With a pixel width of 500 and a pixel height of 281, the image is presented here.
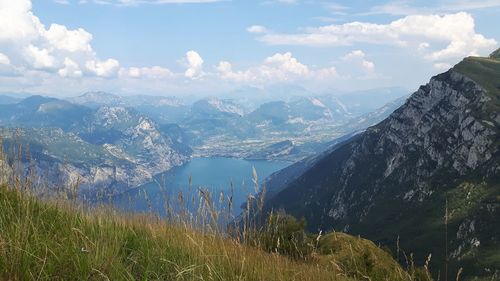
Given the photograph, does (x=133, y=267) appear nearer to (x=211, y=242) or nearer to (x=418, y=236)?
(x=211, y=242)

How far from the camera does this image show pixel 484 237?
147 metres

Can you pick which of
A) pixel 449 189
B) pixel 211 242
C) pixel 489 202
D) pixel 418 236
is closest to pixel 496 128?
pixel 449 189

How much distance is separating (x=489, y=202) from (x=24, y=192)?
18224 centimetres

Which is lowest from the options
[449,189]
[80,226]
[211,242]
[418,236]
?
[418,236]

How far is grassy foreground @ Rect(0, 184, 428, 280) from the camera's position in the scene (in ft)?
13.4

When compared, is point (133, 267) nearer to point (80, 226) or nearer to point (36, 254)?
point (36, 254)

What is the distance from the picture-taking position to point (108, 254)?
447cm

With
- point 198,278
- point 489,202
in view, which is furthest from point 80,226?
point 489,202

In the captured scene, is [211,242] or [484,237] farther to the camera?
[484,237]

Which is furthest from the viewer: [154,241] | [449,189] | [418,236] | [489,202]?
[449,189]

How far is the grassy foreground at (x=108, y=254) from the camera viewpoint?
13.4 ft

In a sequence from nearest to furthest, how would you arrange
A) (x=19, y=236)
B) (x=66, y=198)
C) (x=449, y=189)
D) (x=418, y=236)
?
(x=19, y=236) < (x=66, y=198) < (x=418, y=236) < (x=449, y=189)

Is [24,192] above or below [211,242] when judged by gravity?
above

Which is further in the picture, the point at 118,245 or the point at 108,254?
the point at 118,245
